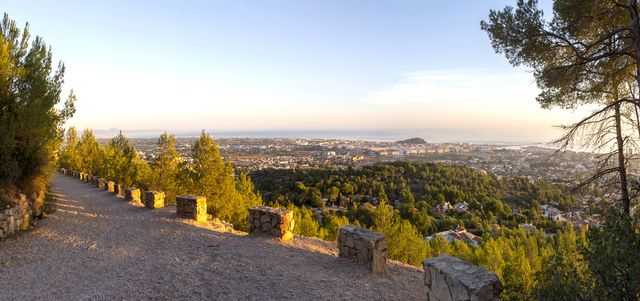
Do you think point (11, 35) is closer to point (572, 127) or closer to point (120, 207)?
point (120, 207)

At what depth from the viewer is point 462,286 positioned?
12.7ft

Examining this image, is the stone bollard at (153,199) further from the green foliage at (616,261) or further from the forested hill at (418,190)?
the forested hill at (418,190)

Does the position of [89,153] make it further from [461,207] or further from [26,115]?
[461,207]

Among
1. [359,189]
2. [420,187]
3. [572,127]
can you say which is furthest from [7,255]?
[420,187]

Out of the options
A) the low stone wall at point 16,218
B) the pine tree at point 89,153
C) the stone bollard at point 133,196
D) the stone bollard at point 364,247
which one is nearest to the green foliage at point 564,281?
the stone bollard at point 364,247

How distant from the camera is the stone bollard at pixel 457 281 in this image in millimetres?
3771

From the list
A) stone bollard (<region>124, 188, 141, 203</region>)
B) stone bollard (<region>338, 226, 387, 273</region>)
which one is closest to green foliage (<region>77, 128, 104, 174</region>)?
stone bollard (<region>124, 188, 141, 203</region>)

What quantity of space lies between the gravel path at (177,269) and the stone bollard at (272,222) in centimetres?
40

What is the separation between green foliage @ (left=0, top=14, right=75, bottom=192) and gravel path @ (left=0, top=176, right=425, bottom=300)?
189 centimetres

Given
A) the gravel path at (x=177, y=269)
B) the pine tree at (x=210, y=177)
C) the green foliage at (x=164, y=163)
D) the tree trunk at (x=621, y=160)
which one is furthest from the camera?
the green foliage at (x=164, y=163)

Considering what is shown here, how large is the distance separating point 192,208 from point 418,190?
3898 cm

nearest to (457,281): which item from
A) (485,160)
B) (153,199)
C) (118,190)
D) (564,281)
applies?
(564,281)

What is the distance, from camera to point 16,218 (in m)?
8.31

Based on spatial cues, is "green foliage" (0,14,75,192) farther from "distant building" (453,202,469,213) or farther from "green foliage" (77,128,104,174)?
"distant building" (453,202,469,213)
